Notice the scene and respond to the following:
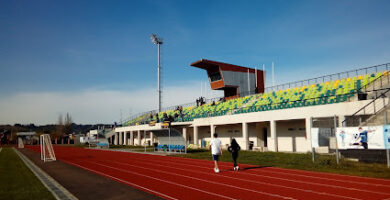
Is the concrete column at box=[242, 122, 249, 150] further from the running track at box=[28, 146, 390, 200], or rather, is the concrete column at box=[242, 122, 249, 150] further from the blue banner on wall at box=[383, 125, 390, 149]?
the blue banner on wall at box=[383, 125, 390, 149]

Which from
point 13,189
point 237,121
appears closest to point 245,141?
point 237,121

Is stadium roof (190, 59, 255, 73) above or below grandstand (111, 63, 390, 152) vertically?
above

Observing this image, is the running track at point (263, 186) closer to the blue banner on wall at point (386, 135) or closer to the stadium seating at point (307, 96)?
the blue banner on wall at point (386, 135)

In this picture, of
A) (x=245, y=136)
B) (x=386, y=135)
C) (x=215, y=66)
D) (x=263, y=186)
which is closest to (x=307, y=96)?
(x=245, y=136)

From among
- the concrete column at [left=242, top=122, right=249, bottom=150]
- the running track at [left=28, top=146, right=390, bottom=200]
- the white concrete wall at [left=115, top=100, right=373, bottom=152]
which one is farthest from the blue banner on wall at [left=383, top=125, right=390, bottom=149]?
the concrete column at [left=242, top=122, right=249, bottom=150]

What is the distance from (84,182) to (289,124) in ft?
72.8

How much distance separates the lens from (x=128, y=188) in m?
10.2

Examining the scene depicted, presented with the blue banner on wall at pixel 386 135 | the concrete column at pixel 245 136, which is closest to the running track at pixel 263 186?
the blue banner on wall at pixel 386 135

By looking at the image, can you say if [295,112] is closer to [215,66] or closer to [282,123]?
[282,123]

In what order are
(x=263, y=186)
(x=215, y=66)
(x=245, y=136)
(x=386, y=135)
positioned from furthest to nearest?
(x=215, y=66)
(x=245, y=136)
(x=386, y=135)
(x=263, y=186)

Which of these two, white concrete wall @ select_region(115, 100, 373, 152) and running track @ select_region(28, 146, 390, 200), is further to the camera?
white concrete wall @ select_region(115, 100, 373, 152)

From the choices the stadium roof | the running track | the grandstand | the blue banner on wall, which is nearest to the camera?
the running track

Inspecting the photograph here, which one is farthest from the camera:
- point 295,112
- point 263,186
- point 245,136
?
point 245,136

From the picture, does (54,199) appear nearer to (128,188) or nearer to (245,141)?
(128,188)
